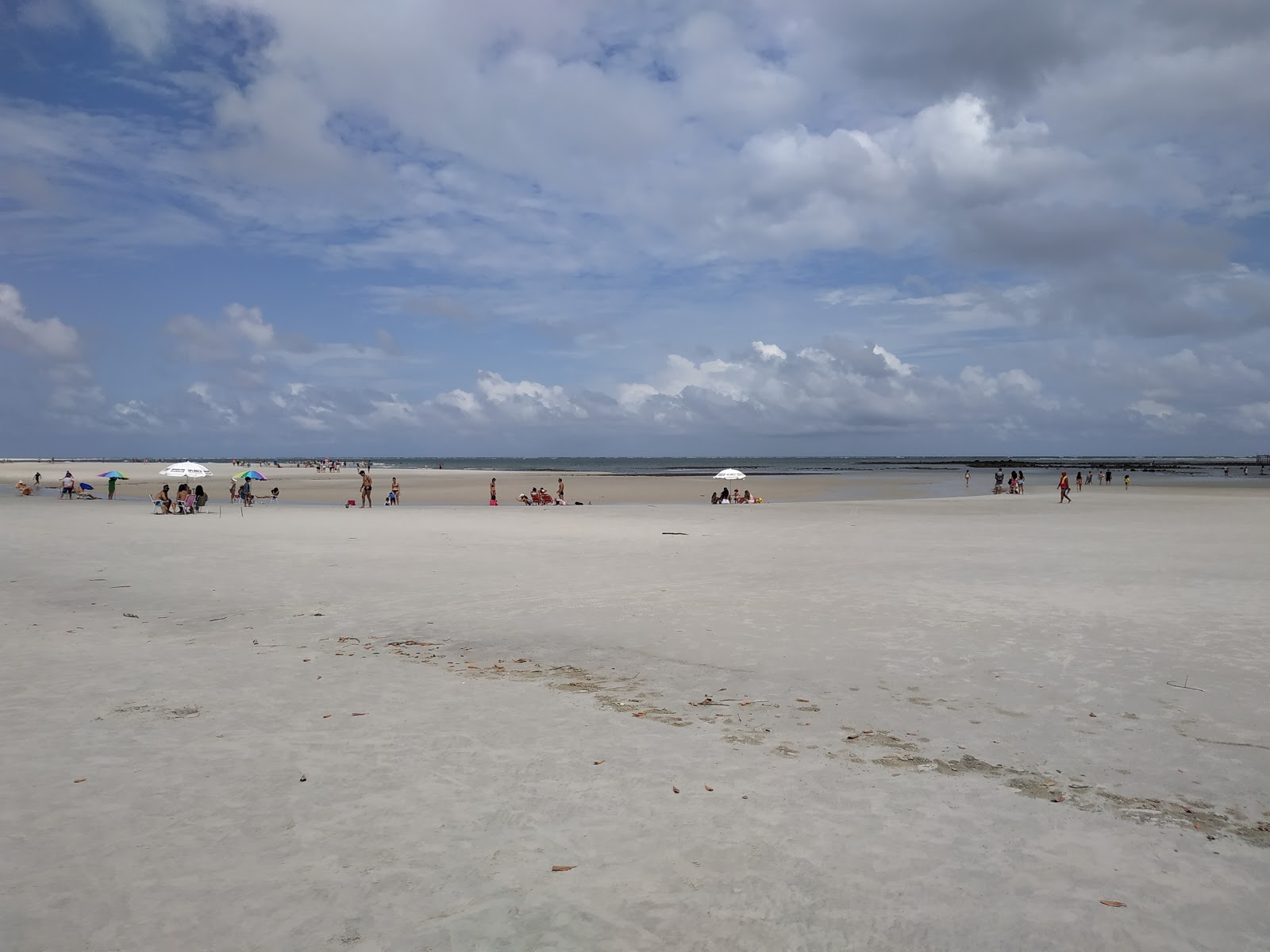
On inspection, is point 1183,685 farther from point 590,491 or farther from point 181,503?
point 590,491

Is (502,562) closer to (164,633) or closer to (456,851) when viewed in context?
(164,633)

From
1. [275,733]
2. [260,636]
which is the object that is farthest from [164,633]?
[275,733]

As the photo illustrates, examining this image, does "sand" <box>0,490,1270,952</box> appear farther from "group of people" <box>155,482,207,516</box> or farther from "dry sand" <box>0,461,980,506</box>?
"dry sand" <box>0,461,980,506</box>

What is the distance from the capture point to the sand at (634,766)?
4.43 metres

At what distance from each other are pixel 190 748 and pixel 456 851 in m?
3.22

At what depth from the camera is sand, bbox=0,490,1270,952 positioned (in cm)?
443

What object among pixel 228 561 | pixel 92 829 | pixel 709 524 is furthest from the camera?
pixel 709 524

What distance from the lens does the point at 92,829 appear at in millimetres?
5316

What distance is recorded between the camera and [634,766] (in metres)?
6.56

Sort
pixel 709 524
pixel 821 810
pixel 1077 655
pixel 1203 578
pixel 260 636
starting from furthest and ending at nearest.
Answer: pixel 709 524 < pixel 1203 578 < pixel 260 636 < pixel 1077 655 < pixel 821 810

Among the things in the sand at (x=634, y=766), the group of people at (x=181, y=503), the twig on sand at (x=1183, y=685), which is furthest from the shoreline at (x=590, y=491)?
the twig on sand at (x=1183, y=685)

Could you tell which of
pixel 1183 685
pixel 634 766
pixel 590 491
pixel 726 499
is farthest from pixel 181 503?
pixel 1183 685

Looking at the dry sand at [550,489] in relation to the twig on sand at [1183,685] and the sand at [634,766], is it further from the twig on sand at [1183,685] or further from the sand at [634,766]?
the twig on sand at [1183,685]

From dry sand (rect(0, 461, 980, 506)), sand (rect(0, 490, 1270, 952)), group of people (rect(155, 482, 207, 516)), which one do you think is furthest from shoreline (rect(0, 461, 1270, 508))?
sand (rect(0, 490, 1270, 952))
